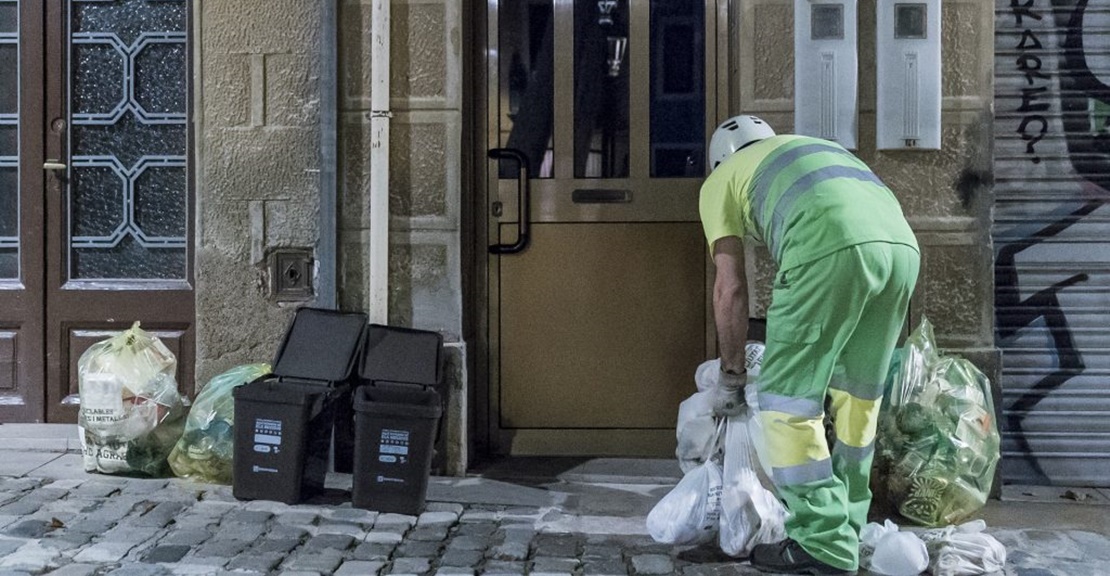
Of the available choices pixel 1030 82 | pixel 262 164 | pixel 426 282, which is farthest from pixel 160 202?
pixel 1030 82

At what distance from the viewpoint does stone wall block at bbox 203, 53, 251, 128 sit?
559 centimetres

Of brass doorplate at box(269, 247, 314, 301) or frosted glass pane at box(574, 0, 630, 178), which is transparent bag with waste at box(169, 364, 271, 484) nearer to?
brass doorplate at box(269, 247, 314, 301)

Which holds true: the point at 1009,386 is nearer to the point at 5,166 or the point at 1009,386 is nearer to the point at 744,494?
the point at 744,494

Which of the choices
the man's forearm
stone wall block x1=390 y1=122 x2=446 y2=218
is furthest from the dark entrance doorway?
the man's forearm

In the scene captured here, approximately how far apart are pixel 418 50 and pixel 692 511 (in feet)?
8.31

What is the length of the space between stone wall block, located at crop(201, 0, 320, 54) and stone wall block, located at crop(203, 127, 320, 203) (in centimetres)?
40

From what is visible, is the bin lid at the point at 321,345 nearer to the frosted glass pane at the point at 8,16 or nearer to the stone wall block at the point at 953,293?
the frosted glass pane at the point at 8,16

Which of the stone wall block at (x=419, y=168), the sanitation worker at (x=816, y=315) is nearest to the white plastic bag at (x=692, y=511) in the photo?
the sanitation worker at (x=816, y=315)

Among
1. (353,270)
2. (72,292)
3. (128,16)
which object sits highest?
(128,16)

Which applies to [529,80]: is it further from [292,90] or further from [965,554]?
[965,554]

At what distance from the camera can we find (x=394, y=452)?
4887 mm

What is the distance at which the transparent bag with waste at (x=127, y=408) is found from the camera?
5.32m

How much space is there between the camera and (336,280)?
5531mm

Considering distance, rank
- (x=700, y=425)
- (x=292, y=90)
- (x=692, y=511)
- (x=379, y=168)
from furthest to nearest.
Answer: (x=292, y=90) → (x=379, y=168) → (x=700, y=425) → (x=692, y=511)
